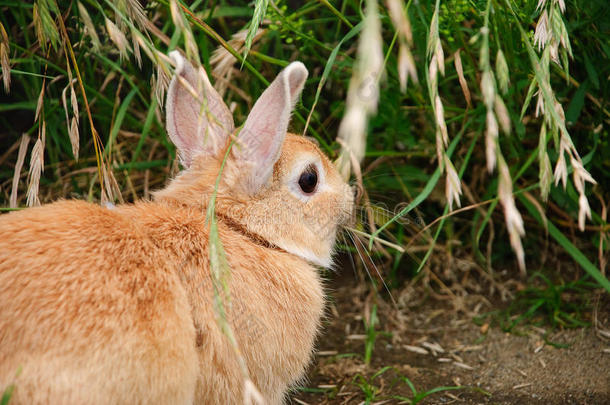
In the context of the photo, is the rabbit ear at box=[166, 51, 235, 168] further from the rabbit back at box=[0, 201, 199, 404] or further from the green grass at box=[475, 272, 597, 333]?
the green grass at box=[475, 272, 597, 333]

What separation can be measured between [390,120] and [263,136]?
1018mm

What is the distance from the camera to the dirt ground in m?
3.06

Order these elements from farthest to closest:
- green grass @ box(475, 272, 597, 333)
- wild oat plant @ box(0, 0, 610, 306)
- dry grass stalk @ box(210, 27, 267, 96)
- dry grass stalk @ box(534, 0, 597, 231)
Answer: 1. green grass @ box(475, 272, 597, 333)
2. dry grass stalk @ box(210, 27, 267, 96)
3. wild oat plant @ box(0, 0, 610, 306)
4. dry grass stalk @ box(534, 0, 597, 231)

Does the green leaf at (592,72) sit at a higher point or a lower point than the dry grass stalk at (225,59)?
lower

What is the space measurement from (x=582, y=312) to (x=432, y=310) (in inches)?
29.3

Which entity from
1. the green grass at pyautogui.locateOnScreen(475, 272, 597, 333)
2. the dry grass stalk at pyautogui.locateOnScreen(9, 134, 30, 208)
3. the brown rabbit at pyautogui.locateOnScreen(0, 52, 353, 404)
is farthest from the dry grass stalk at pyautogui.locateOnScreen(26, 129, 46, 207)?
the green grass at pyautogui.locateOnScreen(475, 272, 597, 333)

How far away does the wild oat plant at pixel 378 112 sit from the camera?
9.39ft

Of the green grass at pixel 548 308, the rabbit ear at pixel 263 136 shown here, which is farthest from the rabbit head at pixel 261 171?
the green grass at pixel 548 308

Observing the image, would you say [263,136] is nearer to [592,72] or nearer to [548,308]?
[592,72]

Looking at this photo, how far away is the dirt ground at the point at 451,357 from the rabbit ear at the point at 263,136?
1.01 meters

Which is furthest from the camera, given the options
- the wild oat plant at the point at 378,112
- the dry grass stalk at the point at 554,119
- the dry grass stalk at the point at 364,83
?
the wild oat plant at the point at 378,112

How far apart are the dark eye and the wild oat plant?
0.21 metres

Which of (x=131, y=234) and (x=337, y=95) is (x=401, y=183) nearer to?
(x=337, y=95)

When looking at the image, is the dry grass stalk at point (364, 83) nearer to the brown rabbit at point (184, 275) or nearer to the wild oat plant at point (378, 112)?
the brown rabbit at point (184, 275)
